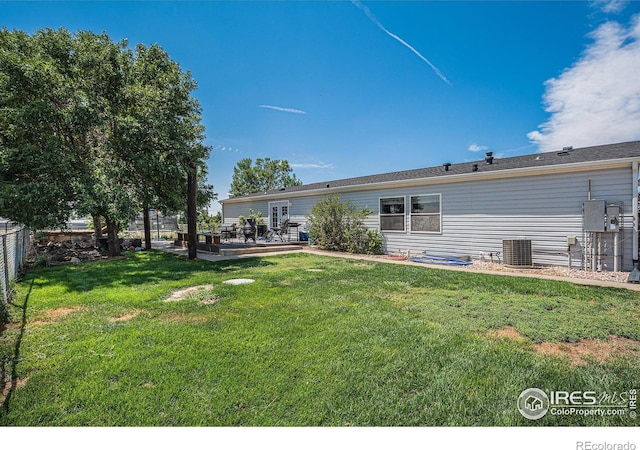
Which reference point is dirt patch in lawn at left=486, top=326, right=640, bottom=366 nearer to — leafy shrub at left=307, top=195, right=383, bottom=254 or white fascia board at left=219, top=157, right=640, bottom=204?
white fascia board at left=219, top=157, right=640, bottom=204

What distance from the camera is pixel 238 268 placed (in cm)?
775

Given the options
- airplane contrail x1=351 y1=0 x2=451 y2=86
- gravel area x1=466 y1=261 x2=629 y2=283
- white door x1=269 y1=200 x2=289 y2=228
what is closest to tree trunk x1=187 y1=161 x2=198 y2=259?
white door x1=269 y1=200 x2=289 y2=228

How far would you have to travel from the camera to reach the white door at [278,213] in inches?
606

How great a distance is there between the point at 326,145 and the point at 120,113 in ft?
44.4

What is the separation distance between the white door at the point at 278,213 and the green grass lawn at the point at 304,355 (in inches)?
403

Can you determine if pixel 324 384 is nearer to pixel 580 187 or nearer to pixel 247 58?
pixel 580 187

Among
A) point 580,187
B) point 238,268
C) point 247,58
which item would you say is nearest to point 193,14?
point 247,58

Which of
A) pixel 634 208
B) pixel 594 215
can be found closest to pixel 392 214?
Answer: pixel 594 215

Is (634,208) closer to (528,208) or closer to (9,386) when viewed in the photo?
(528,208)

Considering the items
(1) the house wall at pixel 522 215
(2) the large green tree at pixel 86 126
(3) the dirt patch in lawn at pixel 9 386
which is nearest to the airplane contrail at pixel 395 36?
(1) the house wall at pixel 522 215

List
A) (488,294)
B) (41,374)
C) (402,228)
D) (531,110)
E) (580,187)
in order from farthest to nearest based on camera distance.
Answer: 1. (531,110)
2. (402,228)
3. (580,187)
4. (488,294)
5. (41,374)

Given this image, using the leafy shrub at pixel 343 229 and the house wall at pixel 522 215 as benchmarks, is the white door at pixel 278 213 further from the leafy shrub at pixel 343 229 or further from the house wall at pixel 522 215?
the house wall at pixel 522 215

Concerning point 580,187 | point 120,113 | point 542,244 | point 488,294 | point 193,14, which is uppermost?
point 193,14

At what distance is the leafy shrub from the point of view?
1095cm
